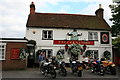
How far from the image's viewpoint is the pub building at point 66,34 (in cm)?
1689

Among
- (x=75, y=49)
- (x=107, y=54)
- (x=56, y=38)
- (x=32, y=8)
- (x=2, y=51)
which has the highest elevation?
(x=32, y=8)

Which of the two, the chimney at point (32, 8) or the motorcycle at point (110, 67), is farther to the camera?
the chimney at point (32, 8)

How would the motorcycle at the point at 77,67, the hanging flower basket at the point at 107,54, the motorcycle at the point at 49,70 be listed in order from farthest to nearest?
the hanging flower basket at the point at 107,54
the motorcycle at the point at 77,67
the motorcycle at the point at 49,70

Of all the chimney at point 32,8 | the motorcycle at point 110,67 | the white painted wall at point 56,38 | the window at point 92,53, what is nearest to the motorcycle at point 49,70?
the motorcycle at point 110,67

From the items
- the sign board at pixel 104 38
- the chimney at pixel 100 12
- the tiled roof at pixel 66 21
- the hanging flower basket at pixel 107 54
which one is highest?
the chimney at pixel 100 12

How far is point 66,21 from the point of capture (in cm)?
1902

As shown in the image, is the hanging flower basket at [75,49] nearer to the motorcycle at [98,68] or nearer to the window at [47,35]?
the window at [47,35]

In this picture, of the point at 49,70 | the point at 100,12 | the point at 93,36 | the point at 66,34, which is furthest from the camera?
the point at 100,12

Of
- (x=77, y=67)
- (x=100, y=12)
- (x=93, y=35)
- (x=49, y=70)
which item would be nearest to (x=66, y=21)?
(x=93, y=35)

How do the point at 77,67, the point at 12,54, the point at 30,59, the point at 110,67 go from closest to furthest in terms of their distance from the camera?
the point at 77,67, the point at 110,67, the point at 12,54, the point at 30,59

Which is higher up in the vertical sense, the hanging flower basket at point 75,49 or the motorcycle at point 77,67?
the hanging flower basket at point 75,49

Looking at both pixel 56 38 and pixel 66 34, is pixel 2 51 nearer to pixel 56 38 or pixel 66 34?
pixel 56 38

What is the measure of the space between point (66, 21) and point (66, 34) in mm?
2370

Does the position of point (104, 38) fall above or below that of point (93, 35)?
below
